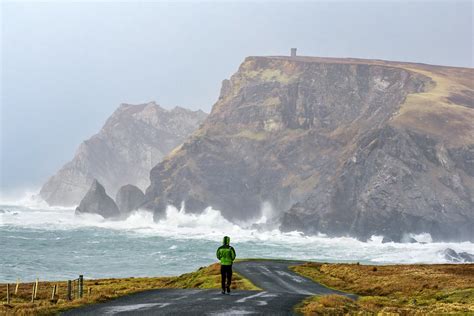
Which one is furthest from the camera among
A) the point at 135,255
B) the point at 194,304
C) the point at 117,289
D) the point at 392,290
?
the point at 135,255

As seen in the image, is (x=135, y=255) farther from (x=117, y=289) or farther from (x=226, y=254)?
(x=226, y=254)

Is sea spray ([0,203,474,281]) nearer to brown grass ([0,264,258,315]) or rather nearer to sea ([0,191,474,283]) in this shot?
sea ([0,191,474,283])

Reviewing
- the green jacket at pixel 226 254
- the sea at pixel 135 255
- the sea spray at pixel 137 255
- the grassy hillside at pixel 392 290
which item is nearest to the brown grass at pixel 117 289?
the green jacket at pixel 226 254

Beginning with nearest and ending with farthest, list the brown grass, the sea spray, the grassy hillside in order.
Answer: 1. the grassy hillside
2. the brown grass
3. the sea spray

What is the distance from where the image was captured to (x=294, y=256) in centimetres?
16000

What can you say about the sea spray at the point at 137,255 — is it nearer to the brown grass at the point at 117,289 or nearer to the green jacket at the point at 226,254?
the brown grass at the point at 117,289

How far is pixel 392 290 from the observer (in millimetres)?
49938

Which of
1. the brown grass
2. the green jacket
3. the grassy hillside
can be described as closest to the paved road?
the brown grass

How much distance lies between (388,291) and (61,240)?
158 m

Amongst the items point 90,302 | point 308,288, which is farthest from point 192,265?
point 90,302

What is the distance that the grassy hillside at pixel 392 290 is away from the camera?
3188cm

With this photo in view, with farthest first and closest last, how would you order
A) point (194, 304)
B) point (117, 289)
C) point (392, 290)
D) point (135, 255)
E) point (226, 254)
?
point (135, 255) → point (117, 289) → point (392, 290) → point (226, 254) → point (194, 304)

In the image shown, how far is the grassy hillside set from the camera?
1255 inches

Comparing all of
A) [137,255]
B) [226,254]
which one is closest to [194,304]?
[226,254]
